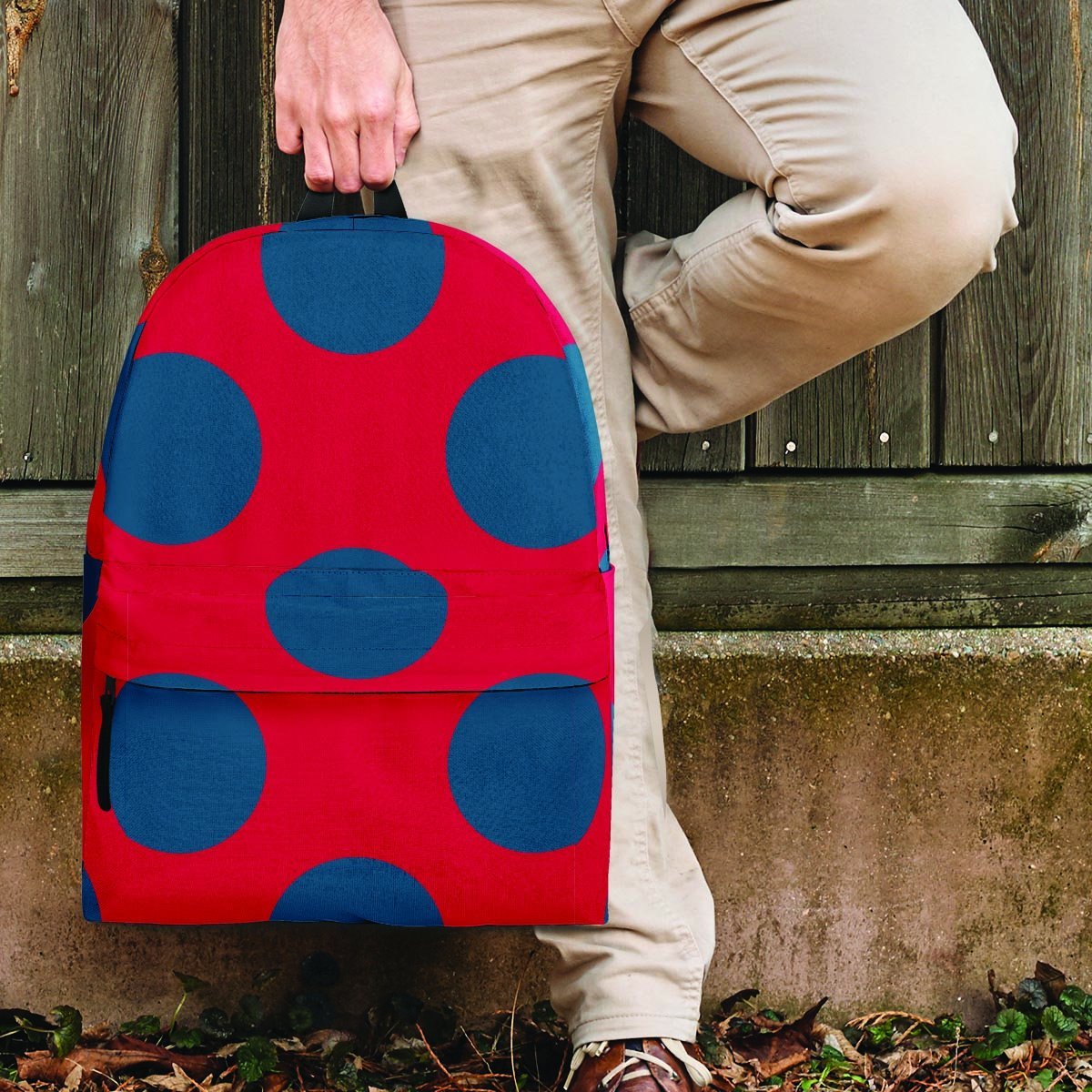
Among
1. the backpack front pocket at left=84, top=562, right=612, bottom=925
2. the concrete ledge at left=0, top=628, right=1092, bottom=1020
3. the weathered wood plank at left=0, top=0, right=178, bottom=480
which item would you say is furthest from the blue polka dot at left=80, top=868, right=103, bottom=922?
the weathered wood plank at left=0, top=0, right=178, bottom=480

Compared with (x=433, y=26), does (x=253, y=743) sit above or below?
below

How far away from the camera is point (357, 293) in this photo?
3.28 feet

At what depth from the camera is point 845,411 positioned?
1.53 metres

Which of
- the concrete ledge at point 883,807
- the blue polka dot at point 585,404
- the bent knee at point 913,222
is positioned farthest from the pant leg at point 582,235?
the concrete ledge at point 883,807

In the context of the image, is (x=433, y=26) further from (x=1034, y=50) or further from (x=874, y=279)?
(x=1034, y=50)

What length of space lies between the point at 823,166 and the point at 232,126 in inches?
32.1

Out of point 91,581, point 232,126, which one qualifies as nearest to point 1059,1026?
point 91,581

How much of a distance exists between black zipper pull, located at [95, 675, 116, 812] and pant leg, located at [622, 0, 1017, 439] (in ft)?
2.15

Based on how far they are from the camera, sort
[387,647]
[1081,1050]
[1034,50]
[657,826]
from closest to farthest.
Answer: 1. [387,647]
2. [657,826]
3. [1081,1050]
4. [1034,50]

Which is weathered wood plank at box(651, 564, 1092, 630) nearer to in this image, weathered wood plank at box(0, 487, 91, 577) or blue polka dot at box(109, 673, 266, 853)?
blue polka dot at box(109, 673, 266, 853)

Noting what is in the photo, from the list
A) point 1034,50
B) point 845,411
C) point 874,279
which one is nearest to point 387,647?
point 874,279

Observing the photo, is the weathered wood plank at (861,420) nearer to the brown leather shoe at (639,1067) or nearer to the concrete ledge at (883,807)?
the concrete ledge at (883,807)

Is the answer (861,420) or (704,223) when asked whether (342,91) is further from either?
(861,420)

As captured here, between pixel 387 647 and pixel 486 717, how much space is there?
0.36 ft
